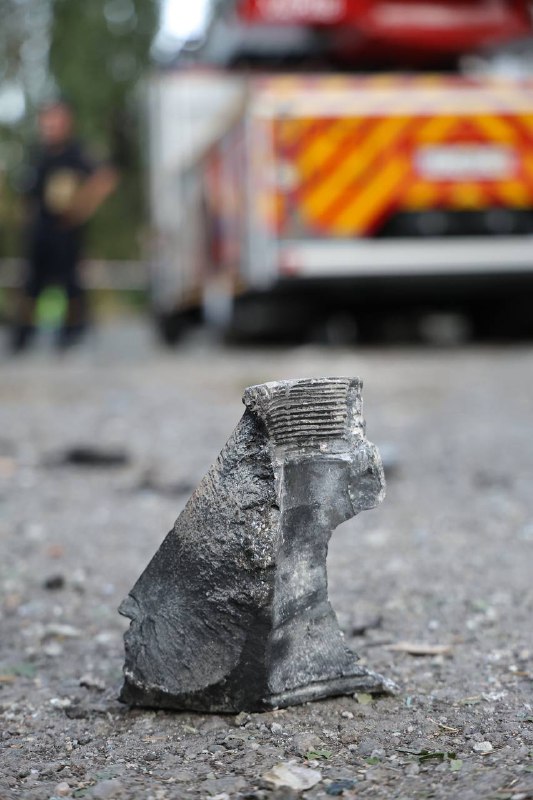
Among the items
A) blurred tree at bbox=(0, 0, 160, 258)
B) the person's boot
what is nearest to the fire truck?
the person's boot

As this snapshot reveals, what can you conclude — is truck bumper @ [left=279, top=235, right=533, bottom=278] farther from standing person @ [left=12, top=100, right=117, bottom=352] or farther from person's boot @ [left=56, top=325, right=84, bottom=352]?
person's boot @ [left=56, top=325, right=84, bottom=352]

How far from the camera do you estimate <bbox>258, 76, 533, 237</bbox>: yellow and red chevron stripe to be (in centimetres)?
629

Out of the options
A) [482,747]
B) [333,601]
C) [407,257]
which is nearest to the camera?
[482,747]

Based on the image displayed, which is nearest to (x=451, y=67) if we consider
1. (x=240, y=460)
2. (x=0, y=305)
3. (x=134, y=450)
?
(x=134, y=450)

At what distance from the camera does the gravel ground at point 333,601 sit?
1479 millimetres

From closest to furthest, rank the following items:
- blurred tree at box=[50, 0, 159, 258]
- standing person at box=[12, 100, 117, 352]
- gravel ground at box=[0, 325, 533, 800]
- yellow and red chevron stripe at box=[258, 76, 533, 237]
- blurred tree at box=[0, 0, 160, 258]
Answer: gravel ground at box=[0, 325, 533, 800] < yellow and red chevron stripe at box=[258, 76, 533, 237] < standing person at box=[12, 100, 117, 352] < blurred tree at box=[50, 0, 159, 258] < blurred tree at box=[0, 0, 160, 258]

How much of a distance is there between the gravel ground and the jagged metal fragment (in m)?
0.05

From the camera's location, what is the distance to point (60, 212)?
7250mm

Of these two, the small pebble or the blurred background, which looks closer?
the small pebble

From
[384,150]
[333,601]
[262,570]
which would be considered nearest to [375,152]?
[384,150]

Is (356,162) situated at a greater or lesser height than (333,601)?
greater

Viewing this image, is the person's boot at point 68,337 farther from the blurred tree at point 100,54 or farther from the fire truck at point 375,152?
the blurred tree at point 100,54

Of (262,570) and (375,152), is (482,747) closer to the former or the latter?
(262,570)

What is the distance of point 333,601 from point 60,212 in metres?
5.41
